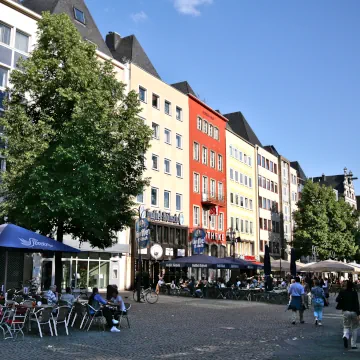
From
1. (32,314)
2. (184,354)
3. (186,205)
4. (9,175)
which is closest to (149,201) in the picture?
(186,205)

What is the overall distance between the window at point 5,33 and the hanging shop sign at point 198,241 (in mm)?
23994

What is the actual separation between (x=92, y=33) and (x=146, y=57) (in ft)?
29.7

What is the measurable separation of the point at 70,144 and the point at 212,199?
31.9 meters

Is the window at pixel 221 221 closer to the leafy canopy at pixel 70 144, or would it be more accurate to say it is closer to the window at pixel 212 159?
the window at pixel 212 159

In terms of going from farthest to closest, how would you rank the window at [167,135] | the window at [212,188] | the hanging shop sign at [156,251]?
the window at [212,188] → the window at [167,135] → the hanging shop sign at [156,251]

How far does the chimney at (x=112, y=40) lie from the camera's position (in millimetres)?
48312

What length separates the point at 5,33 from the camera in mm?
32406

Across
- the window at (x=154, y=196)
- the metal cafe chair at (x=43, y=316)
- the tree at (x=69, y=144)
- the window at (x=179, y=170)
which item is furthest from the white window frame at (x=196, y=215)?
the metal cafe chair at (x=43, y=316)

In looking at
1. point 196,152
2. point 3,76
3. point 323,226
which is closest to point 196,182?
point 196,152

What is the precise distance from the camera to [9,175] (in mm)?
22125

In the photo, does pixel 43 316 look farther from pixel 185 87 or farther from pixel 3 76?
pixel 185 87

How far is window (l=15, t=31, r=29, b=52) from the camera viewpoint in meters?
33.1

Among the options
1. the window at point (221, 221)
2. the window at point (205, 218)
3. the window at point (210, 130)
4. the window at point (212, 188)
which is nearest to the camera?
the window at point (205, 218)

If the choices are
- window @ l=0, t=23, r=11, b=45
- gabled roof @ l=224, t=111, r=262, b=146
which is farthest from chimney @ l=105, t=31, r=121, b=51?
gabled roof @ l=224, t=111, r=262, b=146
